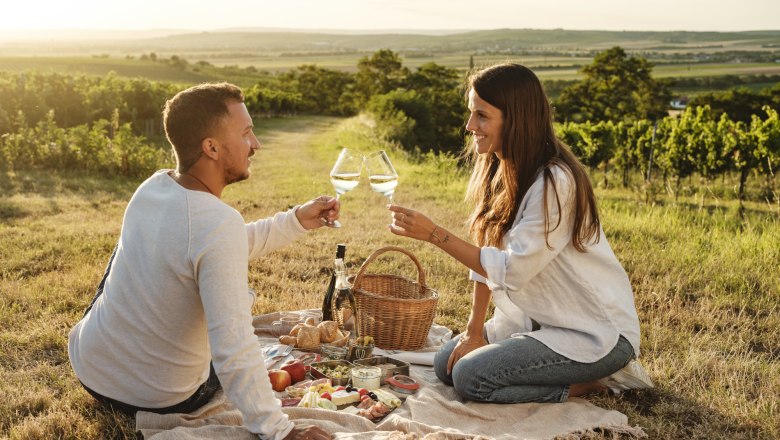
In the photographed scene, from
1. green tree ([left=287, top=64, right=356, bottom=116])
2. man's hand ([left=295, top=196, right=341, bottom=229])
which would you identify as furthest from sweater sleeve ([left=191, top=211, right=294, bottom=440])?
green tree ([left=287, top=64, right=356, bottom=116])

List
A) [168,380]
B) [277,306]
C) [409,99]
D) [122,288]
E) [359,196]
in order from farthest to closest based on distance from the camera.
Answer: [409,99]
[359,196]
[277,306]
[168,380]
[122,288]

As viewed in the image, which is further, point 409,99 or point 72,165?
point 409,99

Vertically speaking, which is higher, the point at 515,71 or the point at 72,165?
the point at 515,71

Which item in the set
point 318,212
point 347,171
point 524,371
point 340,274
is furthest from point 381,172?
point 524,371

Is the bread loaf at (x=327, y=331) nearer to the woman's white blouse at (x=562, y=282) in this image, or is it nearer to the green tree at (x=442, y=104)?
the woman's white blouse at (x=562, y=282)

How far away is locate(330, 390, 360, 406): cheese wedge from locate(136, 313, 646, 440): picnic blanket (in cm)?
18

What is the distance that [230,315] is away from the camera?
2580 millimetres

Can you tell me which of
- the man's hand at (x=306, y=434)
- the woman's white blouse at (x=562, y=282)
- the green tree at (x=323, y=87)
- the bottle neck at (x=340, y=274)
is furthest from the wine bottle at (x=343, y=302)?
the green tree at (x=323, y=87)

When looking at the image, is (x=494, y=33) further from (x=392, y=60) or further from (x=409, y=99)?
(x=409, y=99)

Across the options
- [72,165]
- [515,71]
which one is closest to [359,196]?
[72,165]

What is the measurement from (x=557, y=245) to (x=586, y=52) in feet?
485

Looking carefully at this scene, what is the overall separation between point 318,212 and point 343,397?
1.03 metres

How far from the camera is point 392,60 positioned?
2677 inches

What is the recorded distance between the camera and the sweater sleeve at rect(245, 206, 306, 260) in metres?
3.83
